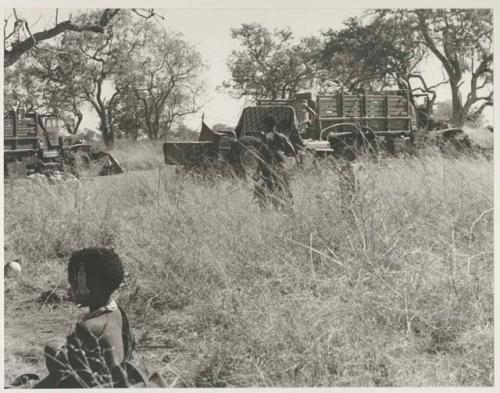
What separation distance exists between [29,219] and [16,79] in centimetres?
955

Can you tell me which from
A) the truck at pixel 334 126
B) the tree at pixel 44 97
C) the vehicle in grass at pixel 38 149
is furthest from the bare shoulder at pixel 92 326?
the tree at pixel 44 97

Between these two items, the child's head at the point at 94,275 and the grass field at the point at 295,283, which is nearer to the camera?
the child's head at the point at 94,275

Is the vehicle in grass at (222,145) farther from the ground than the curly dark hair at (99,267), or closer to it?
farther from the ground

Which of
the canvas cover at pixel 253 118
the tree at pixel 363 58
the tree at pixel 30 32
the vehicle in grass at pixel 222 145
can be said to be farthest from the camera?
the tree at pixel 363 58

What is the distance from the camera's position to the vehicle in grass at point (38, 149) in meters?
11.6

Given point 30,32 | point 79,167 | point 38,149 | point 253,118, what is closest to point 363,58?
point 253,118

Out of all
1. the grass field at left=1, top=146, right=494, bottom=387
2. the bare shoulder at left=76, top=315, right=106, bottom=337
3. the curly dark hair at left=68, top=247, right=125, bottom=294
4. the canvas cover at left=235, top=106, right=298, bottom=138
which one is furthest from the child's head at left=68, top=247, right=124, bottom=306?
the canvas cover at left=235, top=106, right=298, bottom=138

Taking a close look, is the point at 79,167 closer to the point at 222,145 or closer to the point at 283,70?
the point at 222,145

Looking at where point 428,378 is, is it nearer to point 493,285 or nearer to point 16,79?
point 493,285

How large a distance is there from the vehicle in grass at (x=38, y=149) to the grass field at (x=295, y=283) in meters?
6.03

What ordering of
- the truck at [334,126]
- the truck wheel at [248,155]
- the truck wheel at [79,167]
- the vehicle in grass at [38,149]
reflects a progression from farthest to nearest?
the vehicle in grass at [38,149], the truck at [334,126], the truck wheel at [79,167], the truck wheel at [248,155]

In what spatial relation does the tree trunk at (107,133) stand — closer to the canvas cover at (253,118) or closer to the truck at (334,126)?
the truck at (334,126)

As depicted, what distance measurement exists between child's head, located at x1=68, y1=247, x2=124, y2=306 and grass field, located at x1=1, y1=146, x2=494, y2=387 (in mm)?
614

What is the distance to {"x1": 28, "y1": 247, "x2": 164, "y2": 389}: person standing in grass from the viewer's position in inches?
103
